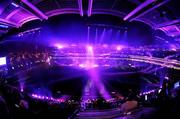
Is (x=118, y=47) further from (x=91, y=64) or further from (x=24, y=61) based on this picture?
(x=24, y=61)

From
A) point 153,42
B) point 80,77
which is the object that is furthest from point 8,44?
point 153,42

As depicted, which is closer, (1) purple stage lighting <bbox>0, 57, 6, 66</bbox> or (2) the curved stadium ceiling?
(2) the curved stadium ceiling

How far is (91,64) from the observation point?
54.4 feet

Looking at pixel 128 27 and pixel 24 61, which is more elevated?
pixel 128 27

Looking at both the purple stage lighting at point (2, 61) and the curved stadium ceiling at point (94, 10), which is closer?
the curved stadium ceiling at point (94, 10)

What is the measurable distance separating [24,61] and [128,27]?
664 cm

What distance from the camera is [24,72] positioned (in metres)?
13.3

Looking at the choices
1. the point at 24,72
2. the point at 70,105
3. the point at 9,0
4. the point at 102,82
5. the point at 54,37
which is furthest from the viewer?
the point at 102,82

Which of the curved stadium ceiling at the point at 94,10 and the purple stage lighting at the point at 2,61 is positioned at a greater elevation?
the curved stadium ceiling at the point at 94,10

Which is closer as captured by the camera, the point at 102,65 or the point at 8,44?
the point at 8,44

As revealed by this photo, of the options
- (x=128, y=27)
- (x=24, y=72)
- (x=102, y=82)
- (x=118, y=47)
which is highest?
(x=128, y=27)

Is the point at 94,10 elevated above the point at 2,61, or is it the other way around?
the point at 94,10

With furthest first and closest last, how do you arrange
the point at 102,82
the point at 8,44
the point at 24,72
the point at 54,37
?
1. the point at 102,82
2. the point at 54,37
3. the point at 24,72
4. the point at 8,44

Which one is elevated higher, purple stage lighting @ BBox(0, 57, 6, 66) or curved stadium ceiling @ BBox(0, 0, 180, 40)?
curved stadium ceiling @ BBox(0, 0, 180, 40)
